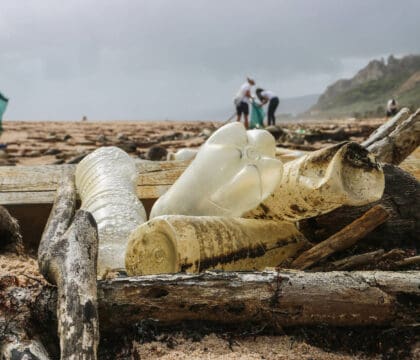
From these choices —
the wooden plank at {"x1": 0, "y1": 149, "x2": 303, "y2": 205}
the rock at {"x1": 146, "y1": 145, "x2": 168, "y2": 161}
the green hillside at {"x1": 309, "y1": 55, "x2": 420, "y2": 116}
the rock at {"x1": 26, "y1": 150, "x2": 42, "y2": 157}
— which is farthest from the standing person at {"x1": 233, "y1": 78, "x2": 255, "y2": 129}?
the green hillside at {"x1": 309, "y1": 55, "x2": 420, "y2": 116}

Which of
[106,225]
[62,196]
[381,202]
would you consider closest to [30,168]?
[62,196]

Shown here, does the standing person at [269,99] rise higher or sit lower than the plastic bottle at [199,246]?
higher

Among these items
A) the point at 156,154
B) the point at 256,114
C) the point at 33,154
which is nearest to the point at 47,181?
the point at 156,154

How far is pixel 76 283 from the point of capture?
174 cm

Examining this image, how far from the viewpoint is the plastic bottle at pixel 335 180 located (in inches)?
93.3

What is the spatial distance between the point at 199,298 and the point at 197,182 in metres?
1.06

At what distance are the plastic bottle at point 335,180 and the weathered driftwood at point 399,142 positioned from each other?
118 cm

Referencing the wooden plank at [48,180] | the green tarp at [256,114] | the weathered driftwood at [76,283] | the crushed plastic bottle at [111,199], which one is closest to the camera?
the weathered driftwood at [76,283]

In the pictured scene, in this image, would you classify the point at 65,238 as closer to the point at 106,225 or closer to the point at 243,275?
the point at 243,275

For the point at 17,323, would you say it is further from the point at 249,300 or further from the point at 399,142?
the point at 399,142

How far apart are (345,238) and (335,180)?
36 centimetres

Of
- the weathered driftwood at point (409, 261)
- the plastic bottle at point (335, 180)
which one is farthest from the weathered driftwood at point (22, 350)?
the weathered driftwood at point (409, 261)

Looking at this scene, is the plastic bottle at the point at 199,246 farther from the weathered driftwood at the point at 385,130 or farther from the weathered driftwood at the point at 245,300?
the weathered driftwood at the point at 385,130

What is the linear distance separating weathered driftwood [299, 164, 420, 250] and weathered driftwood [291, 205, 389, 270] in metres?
0.20
